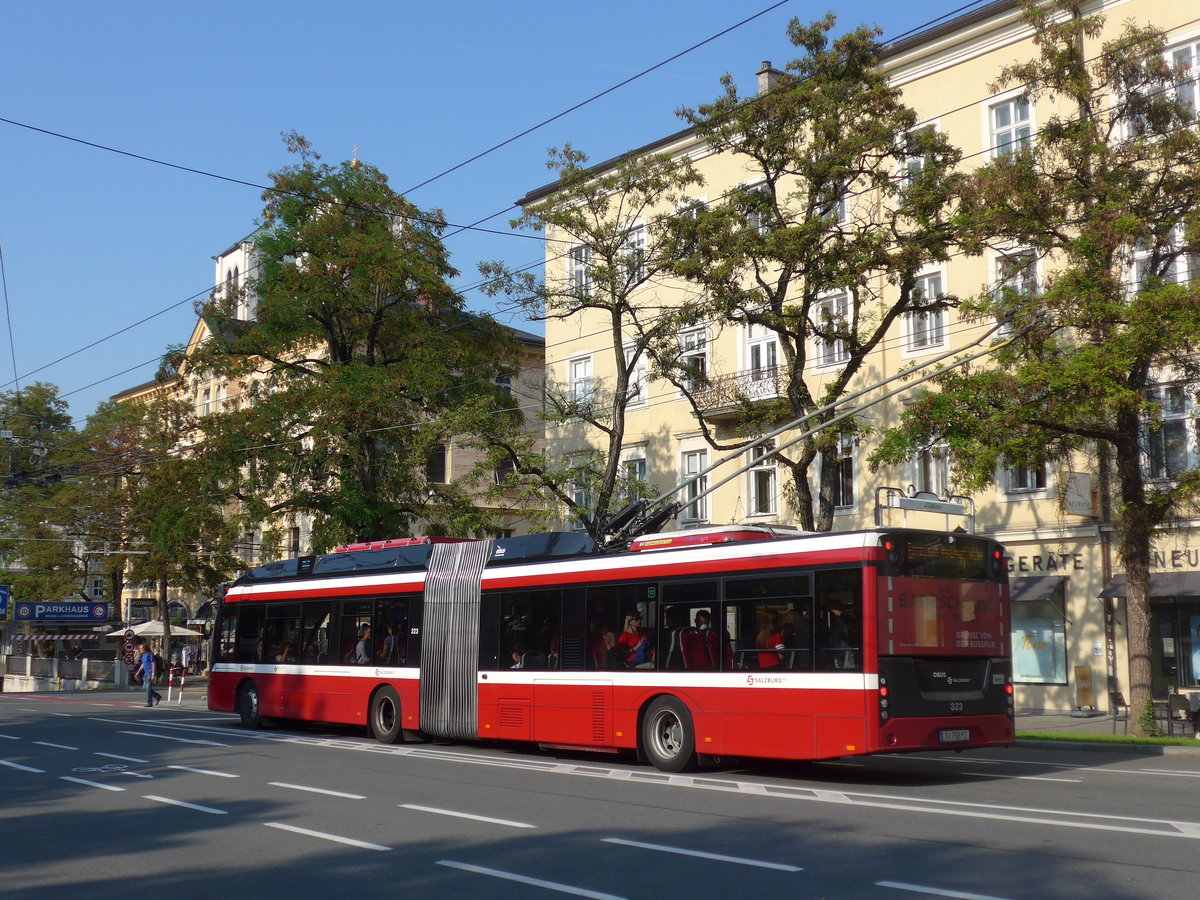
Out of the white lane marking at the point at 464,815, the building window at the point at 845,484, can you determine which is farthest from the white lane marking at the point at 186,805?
the building window at the point at 845,484

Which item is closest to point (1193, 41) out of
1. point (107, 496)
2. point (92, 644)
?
point (107, 496)

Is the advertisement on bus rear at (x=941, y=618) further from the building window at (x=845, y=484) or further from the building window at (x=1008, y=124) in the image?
the building window at (x=845, y=484)

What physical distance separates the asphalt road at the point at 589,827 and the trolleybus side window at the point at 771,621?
1.38 meters

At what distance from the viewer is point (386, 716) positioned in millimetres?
21531

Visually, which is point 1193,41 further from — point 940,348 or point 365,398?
point 365,398

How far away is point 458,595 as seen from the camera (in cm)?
2028

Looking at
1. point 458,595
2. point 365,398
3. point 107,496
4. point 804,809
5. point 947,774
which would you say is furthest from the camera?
point 107,496

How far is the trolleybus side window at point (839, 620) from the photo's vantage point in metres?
14.0

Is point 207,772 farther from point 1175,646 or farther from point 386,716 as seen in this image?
point 1175,646

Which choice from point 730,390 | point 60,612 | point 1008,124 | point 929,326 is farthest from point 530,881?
point 60,612

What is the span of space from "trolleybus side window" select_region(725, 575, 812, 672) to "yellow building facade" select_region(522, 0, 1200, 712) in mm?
8669

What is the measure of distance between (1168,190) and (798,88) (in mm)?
6666

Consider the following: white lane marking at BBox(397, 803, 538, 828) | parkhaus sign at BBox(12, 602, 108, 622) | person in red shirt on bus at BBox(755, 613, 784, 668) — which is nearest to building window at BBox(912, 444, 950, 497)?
person in red shirt on bus at BBox(755, 613, 784, 668)

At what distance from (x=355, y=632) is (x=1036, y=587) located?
1533 cm
